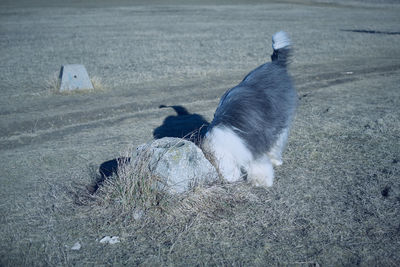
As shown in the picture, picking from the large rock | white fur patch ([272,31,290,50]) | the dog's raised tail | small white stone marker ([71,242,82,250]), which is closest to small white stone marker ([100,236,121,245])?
small white stone marker ([71,242,82,250])

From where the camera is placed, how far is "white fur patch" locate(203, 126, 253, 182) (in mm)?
3590

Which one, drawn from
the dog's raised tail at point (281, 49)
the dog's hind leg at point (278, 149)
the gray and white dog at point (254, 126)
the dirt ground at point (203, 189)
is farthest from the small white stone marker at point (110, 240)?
the dog's raised tail at point (281, 49)

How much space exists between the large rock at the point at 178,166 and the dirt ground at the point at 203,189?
0.15 meters

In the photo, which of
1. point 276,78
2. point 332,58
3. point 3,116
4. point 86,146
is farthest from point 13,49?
point 276,78

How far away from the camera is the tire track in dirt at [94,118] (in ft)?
19.3

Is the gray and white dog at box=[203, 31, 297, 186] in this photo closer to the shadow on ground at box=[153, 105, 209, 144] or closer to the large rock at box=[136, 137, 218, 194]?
the large rock at box=[136, 137, 218, 194]

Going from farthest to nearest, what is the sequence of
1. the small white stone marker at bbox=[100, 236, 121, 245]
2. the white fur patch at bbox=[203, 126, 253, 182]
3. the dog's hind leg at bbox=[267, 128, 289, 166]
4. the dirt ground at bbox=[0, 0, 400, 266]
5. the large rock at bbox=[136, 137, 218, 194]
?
the dog's hind leg at bbox=[267, 128, 289, 166], the large rock at bbox=[136, 137, 218, 194], the white fur patch at bbox=[203, 126, 253, 182], the small white stone marker at bbox=[100, 236, 121, 245], the dirt ground at bbox=[0, 0, 400, 266]

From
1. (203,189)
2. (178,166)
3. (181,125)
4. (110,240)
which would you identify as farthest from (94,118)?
(110,240)

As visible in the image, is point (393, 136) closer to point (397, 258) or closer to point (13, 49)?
point (397, 258)

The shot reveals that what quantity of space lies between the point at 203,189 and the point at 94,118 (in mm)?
3640

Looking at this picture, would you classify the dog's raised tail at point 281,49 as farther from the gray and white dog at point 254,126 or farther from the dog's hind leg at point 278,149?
the dog's hind leg at point 278,149

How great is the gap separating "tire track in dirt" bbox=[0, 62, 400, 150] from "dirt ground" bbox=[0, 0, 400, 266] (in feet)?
0.12

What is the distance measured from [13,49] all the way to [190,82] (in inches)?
325

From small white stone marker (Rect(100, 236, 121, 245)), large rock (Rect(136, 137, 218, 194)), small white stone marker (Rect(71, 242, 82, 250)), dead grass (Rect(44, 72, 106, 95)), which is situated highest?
large rock (Rect(136, 137, 218, 194))
